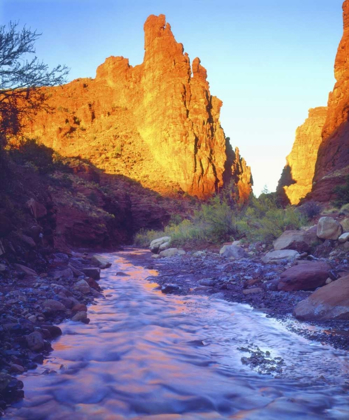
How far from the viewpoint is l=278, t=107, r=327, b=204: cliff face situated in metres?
66.6

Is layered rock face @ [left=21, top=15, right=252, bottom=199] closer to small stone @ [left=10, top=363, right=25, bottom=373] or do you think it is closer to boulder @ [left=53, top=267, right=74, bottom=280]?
boulder @ [left=53, top=267, right=74, bottom=280]

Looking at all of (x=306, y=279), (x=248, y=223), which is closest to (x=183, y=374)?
(x=306, y=279)

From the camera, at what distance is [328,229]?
7738 mm

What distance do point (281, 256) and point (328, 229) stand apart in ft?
3.84

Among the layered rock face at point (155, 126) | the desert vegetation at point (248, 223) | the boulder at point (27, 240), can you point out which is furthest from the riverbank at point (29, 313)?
the layered rock face at point (155, 126)

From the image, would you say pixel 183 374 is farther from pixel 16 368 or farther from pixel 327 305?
pixel 327 305

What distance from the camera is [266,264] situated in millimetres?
7648

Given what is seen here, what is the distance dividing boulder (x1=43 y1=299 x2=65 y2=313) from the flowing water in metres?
0.42

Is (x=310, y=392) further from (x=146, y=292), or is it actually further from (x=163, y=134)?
(x=163, y=134)

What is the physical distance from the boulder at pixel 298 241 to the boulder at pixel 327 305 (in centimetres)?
357

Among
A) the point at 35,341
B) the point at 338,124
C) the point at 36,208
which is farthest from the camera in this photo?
the point at 338,124

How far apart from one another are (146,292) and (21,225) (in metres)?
3.19

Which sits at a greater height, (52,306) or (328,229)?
(328,229)

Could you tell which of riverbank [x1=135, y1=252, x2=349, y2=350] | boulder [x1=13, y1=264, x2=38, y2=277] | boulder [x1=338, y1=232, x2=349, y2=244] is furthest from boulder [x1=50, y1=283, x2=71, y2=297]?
boulder [x1=338, y1=232, x2=349, y2=244]
